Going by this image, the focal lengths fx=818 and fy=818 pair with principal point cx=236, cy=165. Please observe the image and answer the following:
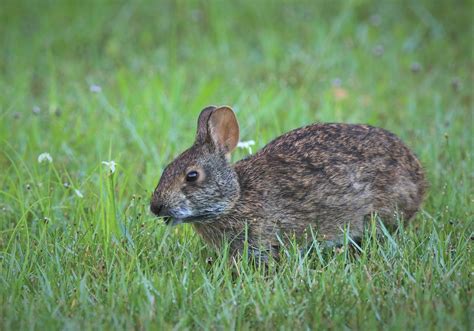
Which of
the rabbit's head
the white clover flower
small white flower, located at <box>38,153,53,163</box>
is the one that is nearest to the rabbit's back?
the rabbit's head

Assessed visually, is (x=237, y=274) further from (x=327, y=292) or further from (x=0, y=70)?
(x=0, y=70)

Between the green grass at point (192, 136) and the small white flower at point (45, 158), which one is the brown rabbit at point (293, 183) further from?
the small white flower at point (45, 158)

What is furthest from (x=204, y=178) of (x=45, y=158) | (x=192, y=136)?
(x=192, y=136)

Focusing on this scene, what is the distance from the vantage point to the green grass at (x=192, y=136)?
13.1 feet

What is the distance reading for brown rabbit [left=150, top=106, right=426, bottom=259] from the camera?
16.0ft

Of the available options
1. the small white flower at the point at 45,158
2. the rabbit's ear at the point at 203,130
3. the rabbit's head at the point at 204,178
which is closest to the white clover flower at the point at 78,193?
the small white flower at the point at 45,158

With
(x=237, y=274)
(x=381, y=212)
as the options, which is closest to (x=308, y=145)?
(x=381, y=212)

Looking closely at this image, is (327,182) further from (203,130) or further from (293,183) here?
(203,130)

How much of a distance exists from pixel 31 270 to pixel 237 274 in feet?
3.83

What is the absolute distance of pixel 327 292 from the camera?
159 inches

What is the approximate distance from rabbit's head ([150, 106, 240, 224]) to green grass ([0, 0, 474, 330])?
28cm

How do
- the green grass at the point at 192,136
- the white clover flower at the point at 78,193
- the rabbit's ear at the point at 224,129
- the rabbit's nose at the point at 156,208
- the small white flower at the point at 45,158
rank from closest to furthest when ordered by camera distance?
the green grass at the point at 192,136
the rabbit's nose at the point at 156,208
the rabbit's ear at the point at 224,129
the white clover flower at the point at 78,193
the small white flower at the point at 45,158

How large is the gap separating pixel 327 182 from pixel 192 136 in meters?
1.95

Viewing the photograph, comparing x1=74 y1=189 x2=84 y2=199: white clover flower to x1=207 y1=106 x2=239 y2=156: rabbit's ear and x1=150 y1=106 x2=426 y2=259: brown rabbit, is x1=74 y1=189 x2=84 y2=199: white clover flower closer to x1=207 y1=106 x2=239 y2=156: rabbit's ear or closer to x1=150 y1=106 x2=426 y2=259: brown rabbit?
x1=150 y1=106 x2=426 y2=259: brown rabbit
